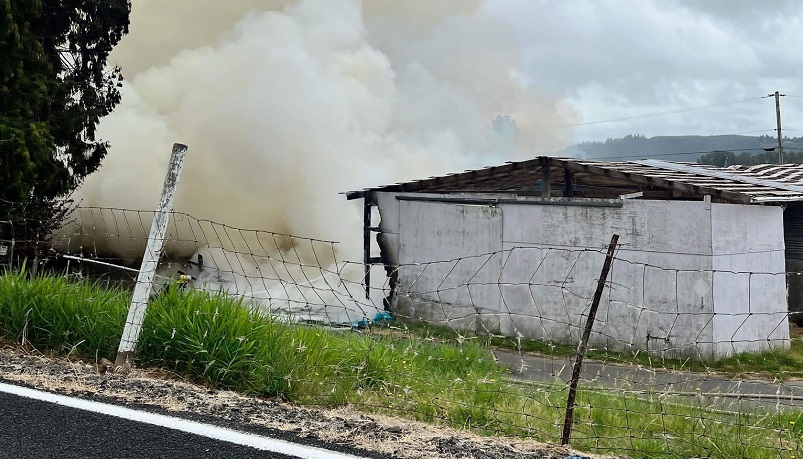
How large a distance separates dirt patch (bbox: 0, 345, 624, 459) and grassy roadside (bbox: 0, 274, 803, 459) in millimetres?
252

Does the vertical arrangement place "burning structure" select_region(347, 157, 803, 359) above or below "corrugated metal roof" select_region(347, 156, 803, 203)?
below

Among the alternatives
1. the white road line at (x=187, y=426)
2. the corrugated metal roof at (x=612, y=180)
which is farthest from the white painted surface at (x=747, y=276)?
the white road line at (x=187, y=426)

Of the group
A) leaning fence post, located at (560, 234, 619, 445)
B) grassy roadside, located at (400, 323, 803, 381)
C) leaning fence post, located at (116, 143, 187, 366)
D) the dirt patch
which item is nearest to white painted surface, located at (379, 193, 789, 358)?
grassy roadside, located at (400, 323, 803, 381)

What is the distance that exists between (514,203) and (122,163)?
1672 cm

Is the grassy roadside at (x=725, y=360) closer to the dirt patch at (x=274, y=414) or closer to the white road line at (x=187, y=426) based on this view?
the dirt patch at (x=274, y=414)

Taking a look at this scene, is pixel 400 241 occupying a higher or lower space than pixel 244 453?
higher

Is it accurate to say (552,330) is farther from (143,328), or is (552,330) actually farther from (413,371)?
(143,328)

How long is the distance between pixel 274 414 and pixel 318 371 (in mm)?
1023

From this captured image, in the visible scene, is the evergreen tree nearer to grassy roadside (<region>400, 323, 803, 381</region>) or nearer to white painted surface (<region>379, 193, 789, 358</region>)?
grassy roadside (<region>400, 323, 803, 381</region>)

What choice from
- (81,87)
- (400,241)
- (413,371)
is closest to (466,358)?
(413,371)

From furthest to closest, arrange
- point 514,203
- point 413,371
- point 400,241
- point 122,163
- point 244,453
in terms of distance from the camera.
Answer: point 122,163 → point 400,241 → point 514,203 → point 413,371 → point 244,453

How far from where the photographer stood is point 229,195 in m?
27.3

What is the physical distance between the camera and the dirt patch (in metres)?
3.91

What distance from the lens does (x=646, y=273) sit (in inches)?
536
